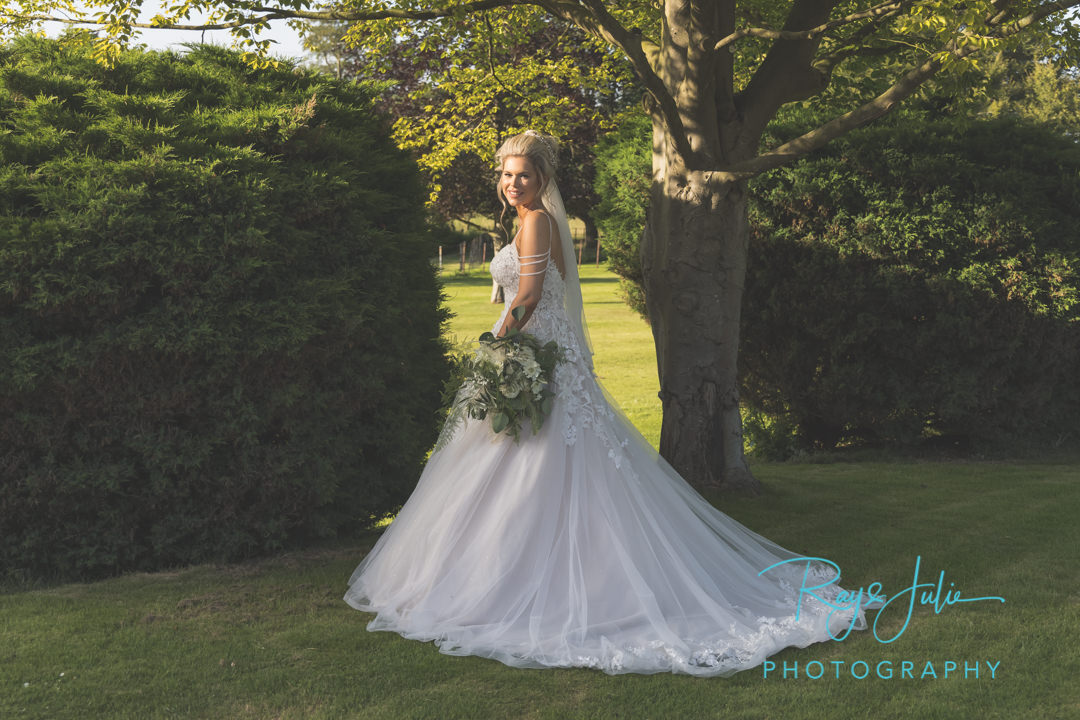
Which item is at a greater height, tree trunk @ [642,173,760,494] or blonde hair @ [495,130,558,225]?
blonde hair @ [495,130,558,225]

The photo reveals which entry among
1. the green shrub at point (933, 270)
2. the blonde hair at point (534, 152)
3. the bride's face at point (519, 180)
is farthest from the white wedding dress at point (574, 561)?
the green shrub at point (933, 270)

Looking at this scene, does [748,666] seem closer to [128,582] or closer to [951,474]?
[128,582]

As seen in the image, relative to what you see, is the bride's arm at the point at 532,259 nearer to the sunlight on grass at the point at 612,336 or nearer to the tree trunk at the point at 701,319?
the sunlight on grass at the point at 612,336

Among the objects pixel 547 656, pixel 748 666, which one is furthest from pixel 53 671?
pixel 748 666

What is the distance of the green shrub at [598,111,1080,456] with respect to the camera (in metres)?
8.29

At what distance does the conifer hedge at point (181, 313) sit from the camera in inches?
198

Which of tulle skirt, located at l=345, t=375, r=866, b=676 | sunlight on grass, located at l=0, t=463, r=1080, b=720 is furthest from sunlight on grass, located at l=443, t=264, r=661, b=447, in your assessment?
sunlight on grass, located at l=0, t=463, r=1080, b=720

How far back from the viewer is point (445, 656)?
13.8 feet

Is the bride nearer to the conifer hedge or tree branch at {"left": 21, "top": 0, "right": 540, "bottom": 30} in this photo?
the conifer hedge

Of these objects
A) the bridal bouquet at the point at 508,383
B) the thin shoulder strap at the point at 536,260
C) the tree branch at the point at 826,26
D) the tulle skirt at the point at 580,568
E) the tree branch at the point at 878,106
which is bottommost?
the tulle skirt at the point at 580,568

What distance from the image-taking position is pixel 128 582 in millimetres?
5297
